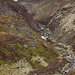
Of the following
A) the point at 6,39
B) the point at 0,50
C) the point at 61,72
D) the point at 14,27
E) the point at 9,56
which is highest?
the point at 14,27

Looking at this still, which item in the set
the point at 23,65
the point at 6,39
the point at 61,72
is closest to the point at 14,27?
the point at 6,39

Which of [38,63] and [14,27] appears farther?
[14,27]

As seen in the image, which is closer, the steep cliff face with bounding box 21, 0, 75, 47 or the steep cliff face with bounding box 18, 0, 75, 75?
the steep cliff face with bounding box 18, 0, 75, 75

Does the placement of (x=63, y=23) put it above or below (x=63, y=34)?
above

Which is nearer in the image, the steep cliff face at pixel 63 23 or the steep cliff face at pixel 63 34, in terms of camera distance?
the steep cliff face at pixel 63 34

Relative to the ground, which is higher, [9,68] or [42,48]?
[42,48]

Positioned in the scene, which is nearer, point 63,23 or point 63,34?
point 63,34

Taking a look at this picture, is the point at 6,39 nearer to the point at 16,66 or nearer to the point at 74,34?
the point at 16,66

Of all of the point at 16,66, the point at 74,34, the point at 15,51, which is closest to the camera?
the point at 16,66

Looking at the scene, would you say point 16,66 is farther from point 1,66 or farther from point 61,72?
point 61,72

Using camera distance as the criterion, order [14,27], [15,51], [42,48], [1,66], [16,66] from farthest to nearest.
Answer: [14,27] < [42,48] < [15,51] < [16,66] < [1,66]
